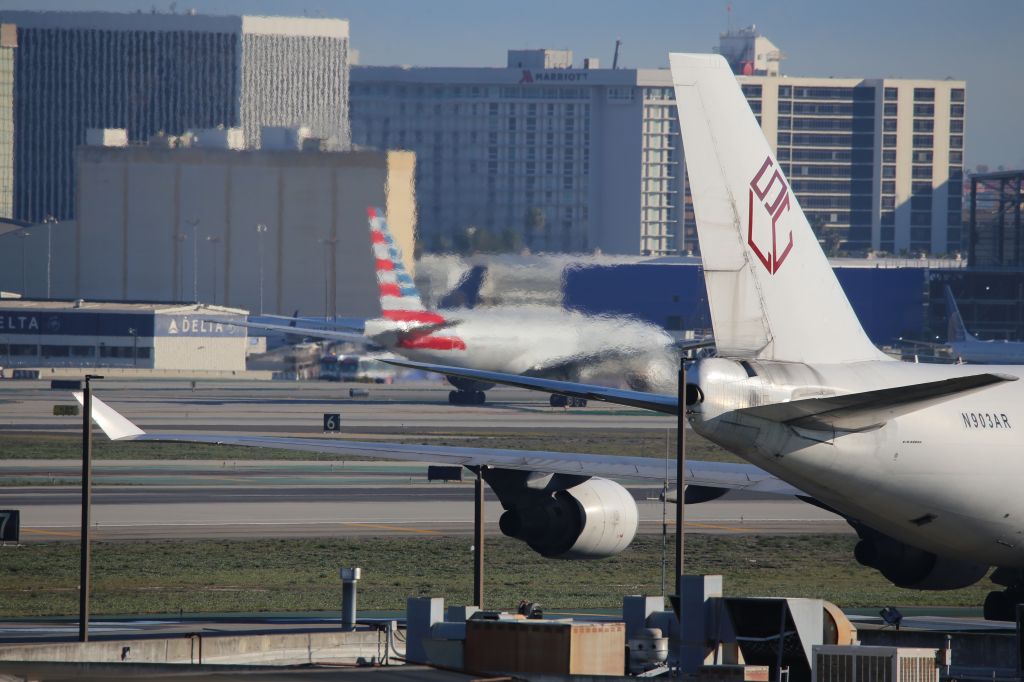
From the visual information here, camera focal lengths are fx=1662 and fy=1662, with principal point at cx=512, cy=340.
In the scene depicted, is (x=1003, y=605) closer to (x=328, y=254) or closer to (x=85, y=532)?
(x=85, y=532)

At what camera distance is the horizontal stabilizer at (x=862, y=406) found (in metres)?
22.9

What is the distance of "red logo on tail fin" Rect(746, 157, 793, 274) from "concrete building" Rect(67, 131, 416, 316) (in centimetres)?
16258

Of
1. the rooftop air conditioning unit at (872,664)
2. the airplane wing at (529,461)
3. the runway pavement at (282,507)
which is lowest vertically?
the runway pavement at (282,507)

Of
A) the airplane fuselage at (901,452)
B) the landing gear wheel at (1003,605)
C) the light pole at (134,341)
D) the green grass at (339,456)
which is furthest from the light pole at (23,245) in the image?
the airplane fuselage at (901,452)

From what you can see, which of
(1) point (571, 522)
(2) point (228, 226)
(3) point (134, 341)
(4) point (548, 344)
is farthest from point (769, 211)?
(2) point (228, 226)

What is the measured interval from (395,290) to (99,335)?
5545 cm

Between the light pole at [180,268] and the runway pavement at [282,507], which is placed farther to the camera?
the light pole at [180,268]

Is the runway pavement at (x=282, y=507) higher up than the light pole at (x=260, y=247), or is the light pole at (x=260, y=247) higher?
the light pole at (x=260, y=247)

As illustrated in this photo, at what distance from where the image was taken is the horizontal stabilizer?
22.9m

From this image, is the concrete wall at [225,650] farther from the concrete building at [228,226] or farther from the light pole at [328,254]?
the light pole at [328,254]

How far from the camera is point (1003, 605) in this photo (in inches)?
1184

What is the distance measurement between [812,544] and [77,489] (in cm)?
2474

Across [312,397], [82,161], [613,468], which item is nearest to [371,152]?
[82,161]

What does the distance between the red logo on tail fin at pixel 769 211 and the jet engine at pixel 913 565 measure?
6672 mm
